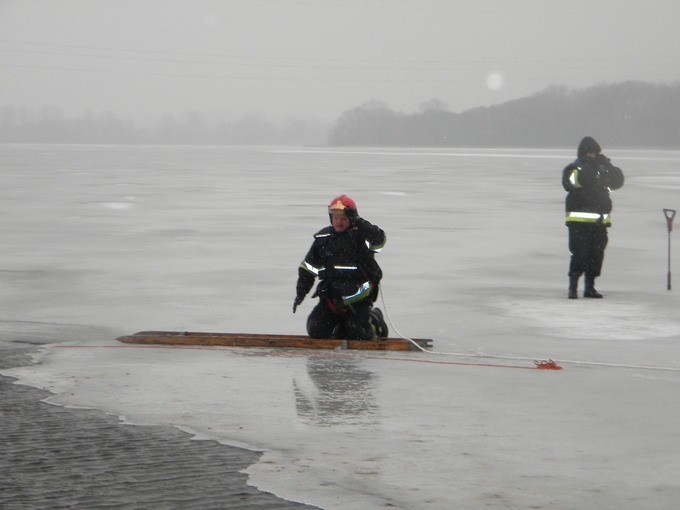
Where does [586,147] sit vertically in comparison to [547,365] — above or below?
above

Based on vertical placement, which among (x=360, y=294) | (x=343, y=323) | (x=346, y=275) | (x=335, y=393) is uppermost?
(x=346, y=275)

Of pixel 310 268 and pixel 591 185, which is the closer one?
pixel 310 268

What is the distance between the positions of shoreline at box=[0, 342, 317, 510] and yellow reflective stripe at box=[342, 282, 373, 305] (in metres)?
2.71

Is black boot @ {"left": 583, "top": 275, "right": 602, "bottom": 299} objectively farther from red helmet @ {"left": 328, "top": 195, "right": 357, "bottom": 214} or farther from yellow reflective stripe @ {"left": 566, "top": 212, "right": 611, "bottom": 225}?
red helmet @ {"left": 328, "top": 195, "right": 357, "bottom": 214}

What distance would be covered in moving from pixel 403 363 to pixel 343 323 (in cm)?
99

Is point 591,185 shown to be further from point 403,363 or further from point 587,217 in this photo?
point 403,363

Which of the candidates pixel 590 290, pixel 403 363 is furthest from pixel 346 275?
pixel 590 290

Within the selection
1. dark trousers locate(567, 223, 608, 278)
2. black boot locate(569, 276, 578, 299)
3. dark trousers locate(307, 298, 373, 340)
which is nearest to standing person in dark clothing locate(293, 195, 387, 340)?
dark trousers locate(307, 298, 373, 340)

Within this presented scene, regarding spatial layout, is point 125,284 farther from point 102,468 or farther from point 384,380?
point 102,468

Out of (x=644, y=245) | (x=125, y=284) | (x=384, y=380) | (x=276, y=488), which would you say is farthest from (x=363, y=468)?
(x=644, y=245)

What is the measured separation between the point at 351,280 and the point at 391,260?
590cm

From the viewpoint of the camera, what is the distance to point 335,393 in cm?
661

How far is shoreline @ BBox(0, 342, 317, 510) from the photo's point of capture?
444cm

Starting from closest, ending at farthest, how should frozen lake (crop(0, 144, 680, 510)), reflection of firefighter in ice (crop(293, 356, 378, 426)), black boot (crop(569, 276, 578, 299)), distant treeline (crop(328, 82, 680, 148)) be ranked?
frozen lake (crop(0, 144, 680, 510))
reflection of firefighter in ice (crop(293, 356, 378, 426))
black boot (crop(569, 276, 578, 299))
distant treeline (crop(328, 82, 680, 148))
